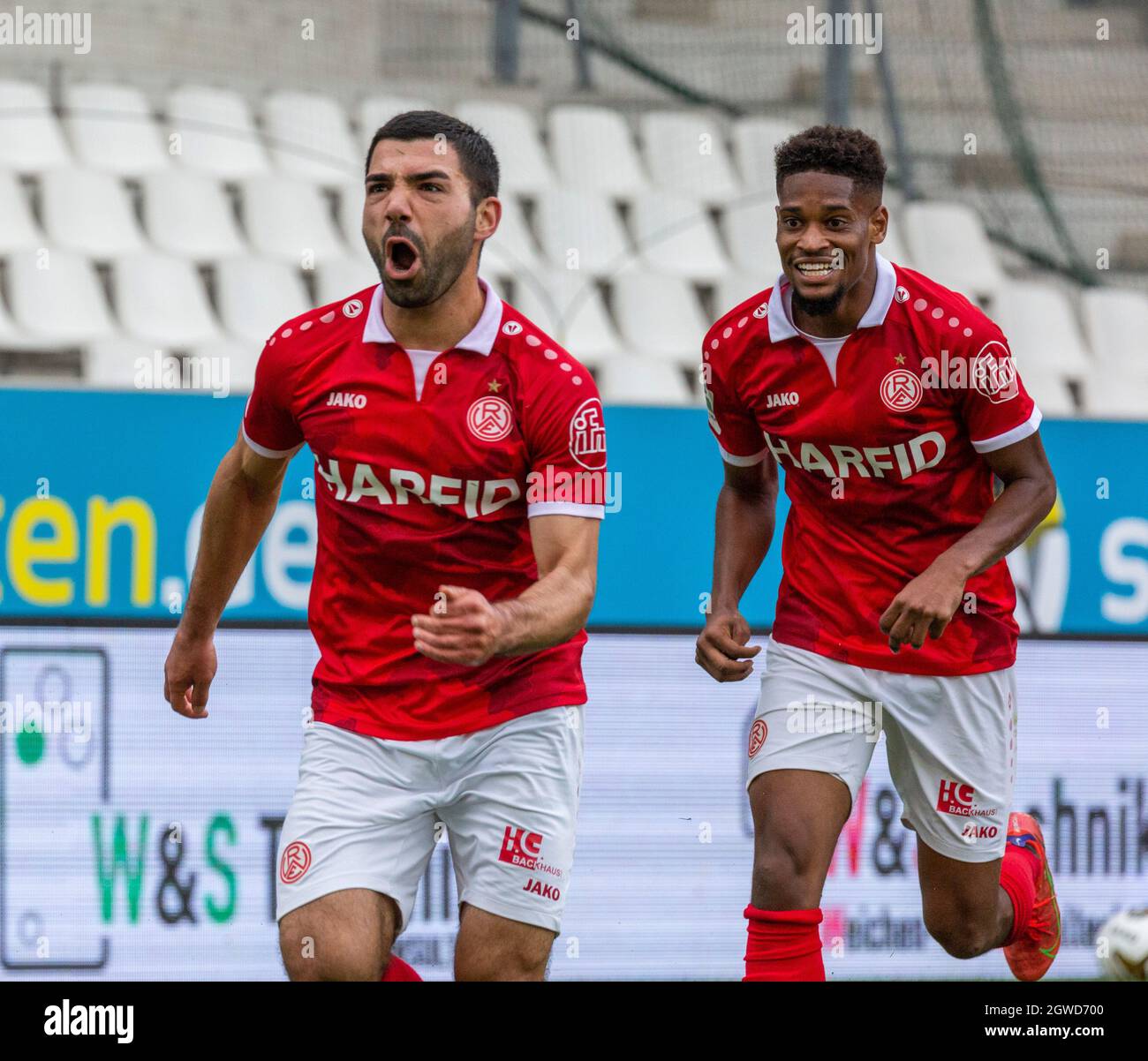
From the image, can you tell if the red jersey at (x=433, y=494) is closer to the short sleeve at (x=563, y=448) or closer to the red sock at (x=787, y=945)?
the short sleeve at (x=563, y=448)

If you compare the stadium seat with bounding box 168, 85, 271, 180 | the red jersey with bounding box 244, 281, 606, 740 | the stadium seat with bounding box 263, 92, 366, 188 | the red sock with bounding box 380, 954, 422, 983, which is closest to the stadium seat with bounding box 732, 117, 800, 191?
the stadium seat with bounding box 263, 92, 366, 188

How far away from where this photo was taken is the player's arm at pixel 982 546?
145 inches

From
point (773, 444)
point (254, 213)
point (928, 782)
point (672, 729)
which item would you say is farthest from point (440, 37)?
point (928, 782)

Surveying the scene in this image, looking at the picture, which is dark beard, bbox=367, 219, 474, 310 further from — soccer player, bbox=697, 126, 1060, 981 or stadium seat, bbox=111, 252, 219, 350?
stadium seat, bbox=111, 252, 219, 350

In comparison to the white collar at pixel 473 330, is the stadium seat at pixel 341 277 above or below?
above

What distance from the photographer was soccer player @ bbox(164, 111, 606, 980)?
359cm

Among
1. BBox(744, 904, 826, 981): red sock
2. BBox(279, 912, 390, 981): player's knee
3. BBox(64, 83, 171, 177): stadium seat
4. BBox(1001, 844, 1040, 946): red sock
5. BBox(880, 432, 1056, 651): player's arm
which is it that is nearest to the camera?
BBox(279, 912, 390, 981): player's knee

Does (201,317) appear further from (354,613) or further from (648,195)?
(354,613)

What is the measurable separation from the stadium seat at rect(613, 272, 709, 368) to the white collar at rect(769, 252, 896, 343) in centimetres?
258

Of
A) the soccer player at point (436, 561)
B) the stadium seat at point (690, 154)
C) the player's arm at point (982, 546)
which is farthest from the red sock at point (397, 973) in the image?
the stadium seat at point (690, 154)

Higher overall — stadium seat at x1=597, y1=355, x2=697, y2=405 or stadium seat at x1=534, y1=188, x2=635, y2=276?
stadium seat at x1=534, y1=188, x2=635, y2=276

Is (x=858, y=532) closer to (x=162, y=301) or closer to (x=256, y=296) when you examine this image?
(x=256, y=296)

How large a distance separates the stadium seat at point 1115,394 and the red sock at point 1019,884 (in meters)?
2.62

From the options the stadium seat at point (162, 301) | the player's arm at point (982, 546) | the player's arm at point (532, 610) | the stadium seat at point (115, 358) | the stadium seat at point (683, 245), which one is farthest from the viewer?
the stadium seat at point (683, 245)
